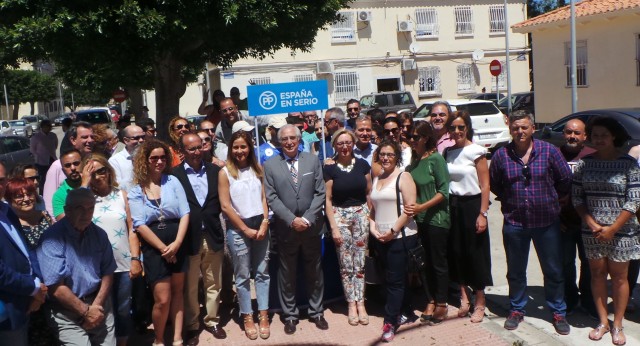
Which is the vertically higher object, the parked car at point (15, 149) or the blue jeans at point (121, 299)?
the parked car at point (15, 149)

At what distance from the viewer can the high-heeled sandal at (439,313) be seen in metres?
5.69

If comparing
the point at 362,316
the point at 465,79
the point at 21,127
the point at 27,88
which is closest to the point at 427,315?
the point at 362,316

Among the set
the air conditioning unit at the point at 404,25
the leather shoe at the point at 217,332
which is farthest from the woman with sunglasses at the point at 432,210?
the air conditioning unit at the point at 404,25

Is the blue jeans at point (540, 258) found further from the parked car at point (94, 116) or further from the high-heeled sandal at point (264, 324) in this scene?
the parked car at point (94, 116)

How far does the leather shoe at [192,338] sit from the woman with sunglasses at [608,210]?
3368 millimetres

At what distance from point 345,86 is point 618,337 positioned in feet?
87.2

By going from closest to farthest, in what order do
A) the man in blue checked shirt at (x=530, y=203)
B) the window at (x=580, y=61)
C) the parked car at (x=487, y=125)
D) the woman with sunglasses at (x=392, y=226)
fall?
the man in blue checked shirt at (x=530, y=203) → the woman with sunglasses at (x=392, y=226) → the parked car at (x=487, y=125) → the window at (x=580, y=61)

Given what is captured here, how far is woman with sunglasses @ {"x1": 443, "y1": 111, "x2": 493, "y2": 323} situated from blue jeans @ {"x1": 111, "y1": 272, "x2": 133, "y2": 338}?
2.85m

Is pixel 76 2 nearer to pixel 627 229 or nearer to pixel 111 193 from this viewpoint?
pixel 111 193

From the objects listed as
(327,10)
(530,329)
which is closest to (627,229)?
(530,329)

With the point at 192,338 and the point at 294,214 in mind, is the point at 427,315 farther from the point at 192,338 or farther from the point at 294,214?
the point at 192,338

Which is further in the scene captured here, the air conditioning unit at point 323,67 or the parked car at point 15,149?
the air conditioning unit at point 323,67

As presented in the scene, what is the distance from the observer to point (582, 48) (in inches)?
837

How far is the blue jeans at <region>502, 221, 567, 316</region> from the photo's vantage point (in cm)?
532
